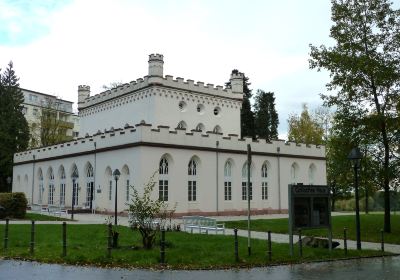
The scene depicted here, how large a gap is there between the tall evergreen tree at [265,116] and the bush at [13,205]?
35.6 meters

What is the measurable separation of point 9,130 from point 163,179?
30.4 m

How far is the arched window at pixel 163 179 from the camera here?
113 feet

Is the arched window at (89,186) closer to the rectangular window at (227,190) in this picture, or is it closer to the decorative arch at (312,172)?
the rectangular window at (227,190)

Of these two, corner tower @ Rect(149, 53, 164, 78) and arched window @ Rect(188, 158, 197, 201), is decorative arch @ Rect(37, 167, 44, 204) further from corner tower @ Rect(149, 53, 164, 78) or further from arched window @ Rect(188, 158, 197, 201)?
arched window @ Rect(188, 158, 197, 201)

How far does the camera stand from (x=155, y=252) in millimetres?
13992

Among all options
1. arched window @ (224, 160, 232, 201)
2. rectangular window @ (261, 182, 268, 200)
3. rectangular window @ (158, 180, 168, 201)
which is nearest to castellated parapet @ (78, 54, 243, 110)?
arched window @ (224, 160, 232, 201)

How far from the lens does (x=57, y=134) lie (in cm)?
6562

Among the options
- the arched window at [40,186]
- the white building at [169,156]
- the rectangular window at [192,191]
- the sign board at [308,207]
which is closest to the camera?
the sign board at [308,207]

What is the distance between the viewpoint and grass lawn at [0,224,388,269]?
502 inches

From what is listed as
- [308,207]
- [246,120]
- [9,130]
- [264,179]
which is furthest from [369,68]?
[9,130]

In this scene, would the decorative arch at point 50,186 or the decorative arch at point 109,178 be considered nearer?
the decorative arch at point 109,178

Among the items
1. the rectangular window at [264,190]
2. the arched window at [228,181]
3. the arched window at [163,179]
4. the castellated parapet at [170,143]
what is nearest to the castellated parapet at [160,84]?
the castellated parapet at [170,143]

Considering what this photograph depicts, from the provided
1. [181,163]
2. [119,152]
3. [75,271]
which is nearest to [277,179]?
[181,163]

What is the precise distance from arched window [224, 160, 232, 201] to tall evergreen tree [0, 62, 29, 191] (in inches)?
1183
